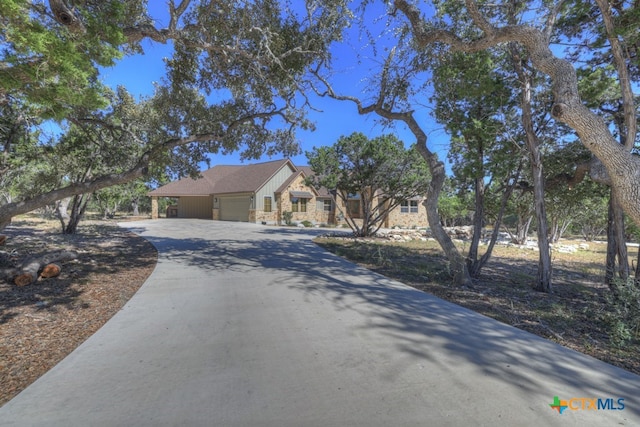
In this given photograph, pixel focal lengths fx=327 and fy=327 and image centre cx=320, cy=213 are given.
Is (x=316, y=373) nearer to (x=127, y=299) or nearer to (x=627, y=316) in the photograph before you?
(x=127, y=299)

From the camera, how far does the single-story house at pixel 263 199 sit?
27188mm

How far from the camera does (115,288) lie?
6277mm

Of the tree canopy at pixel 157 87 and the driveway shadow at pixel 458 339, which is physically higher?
the tree canopy at pixel 157 87

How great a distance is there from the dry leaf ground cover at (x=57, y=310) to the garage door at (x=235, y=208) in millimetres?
18994

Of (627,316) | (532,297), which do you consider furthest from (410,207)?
(627,316)

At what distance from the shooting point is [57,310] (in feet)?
16.1

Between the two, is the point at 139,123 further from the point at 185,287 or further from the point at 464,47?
the point at 464,47

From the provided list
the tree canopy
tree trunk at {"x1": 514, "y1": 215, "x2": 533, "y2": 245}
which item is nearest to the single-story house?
tree trunk at {"x1": 514, "y1": 215, "x2": 533, "y2": 245}

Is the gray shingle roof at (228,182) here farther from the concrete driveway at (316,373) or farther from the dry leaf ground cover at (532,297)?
the concrete driveway at (316,373)

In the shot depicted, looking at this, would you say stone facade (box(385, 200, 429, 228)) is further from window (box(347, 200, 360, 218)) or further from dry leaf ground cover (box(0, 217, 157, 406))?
dry leaf ground cover (box(0, 217, 157, 406))

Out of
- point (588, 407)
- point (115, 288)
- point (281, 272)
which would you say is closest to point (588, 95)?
point (588, 407)

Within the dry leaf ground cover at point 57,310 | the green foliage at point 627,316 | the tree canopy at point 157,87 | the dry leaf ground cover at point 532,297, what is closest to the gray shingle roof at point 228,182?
the tree canopy at point 157,87

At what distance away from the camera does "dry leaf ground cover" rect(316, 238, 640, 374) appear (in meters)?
4.13

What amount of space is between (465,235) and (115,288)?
68.0 ft
